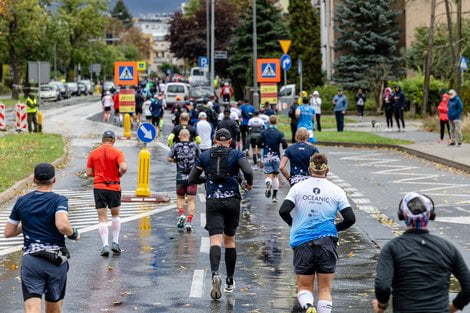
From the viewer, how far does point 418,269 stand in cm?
661

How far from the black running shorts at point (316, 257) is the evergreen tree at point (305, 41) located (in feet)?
188

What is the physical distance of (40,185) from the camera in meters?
8.71

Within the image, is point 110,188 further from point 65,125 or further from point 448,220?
point 65,125

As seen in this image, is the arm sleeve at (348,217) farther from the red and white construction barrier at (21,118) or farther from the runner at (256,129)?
the red and white construction barrier at (21,118)

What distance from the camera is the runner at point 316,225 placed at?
9.27 meters

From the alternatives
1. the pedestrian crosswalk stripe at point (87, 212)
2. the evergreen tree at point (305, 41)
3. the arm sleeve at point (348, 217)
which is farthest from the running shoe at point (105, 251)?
the evergreen tree at point (305, 41)

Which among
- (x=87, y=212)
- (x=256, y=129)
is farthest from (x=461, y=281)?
(x=256, y=129)

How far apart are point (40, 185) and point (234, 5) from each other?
9685 centimetres

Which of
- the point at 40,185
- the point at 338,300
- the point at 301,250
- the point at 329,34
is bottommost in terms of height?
the point at 338,300

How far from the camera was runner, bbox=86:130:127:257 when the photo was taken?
1446 centimetres

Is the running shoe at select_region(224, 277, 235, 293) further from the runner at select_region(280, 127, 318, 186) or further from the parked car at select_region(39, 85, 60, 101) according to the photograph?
the parked car at select_region(39, 85, 60, 101)

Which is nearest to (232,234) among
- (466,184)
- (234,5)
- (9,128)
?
(466,184)

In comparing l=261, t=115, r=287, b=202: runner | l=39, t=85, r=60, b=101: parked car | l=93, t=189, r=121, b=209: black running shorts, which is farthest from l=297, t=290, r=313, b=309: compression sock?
l=39, t=85, r=60, b=101: parked car

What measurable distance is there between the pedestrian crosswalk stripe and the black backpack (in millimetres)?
4640
